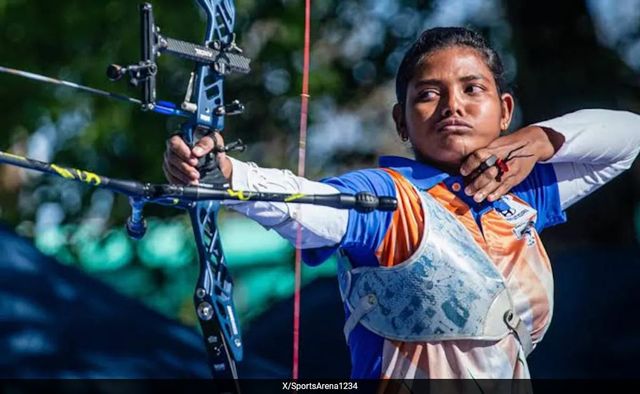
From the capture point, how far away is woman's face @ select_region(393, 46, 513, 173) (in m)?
1.79

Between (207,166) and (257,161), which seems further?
(257,161)

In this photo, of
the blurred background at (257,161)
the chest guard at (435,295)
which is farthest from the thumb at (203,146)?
the blurred background at (257,161)

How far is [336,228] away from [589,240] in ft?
4.29

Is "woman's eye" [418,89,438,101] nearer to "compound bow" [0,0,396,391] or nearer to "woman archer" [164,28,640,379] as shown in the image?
"woman archer" [164,28,640,379]

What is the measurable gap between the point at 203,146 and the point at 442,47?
0.48 meters

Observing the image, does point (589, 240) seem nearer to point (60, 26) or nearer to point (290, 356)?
point (290, 356)

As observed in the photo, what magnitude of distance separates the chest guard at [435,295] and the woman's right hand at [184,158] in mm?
326

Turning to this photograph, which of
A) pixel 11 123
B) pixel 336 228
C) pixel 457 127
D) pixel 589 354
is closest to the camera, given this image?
pixel 336 228

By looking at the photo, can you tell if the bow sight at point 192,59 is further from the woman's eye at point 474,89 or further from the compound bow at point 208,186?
the woman's eye at point 474,89

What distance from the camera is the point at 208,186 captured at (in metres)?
1.50

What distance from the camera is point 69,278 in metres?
2.36

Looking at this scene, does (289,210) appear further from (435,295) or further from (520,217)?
(520,217)

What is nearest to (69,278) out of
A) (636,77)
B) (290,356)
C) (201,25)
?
(290,356)

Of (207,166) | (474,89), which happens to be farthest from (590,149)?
(207,166)
